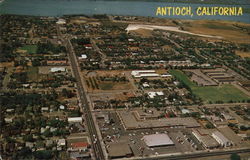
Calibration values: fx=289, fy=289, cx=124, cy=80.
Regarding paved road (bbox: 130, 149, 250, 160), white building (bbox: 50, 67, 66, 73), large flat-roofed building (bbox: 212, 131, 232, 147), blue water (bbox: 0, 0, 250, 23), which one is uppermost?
blue water (bbox: 0, 0, 250, 23)

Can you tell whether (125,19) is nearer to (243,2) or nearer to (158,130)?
(158,130)

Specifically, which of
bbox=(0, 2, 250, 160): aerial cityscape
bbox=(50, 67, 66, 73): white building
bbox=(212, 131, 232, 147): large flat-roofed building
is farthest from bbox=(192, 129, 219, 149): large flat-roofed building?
bbox=(50, 67, 66, 73): white building

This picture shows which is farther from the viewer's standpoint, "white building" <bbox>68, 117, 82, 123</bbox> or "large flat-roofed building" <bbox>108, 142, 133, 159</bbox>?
"white building" <bbox>68, 117, 82, 123</bbox>

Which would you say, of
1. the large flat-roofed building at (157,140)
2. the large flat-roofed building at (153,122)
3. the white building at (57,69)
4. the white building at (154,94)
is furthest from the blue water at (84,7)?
the large flat-roofed building at (157,140)

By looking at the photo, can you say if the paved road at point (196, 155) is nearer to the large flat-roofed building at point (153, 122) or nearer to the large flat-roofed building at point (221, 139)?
the large flat-roofed building at point (221, 139)

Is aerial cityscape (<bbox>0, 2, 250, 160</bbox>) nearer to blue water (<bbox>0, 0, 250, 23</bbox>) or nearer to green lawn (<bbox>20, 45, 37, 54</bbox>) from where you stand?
green lawn (<bbox>20, 45, 37, 54</bbox>)

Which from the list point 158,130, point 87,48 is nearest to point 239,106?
point 158,130

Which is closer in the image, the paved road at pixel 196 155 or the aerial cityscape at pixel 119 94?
the paved road at pixel 196 155
